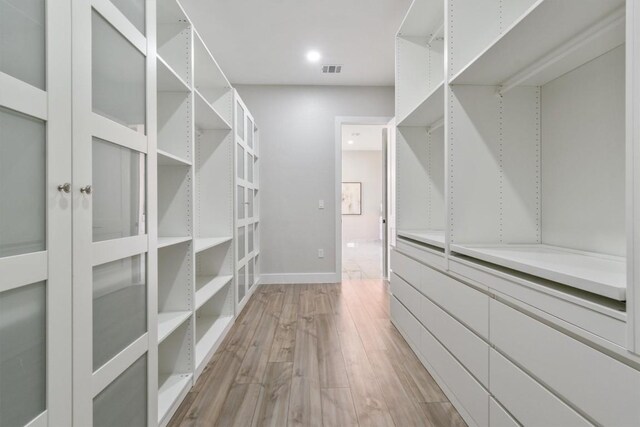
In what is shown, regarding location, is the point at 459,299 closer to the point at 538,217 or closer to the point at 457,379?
the point at 457,379

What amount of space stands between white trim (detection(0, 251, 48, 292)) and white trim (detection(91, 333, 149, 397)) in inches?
15.2

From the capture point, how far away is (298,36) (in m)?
3.07

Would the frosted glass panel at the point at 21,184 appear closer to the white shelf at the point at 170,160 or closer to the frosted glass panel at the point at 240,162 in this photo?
the white shelf at the point at 170,160

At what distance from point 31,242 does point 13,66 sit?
15.3 inches

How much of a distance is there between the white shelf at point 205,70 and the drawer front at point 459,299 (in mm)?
2008

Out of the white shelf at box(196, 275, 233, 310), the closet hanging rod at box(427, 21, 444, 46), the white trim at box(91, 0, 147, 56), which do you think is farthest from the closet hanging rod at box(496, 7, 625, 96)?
the white shelf at box(196, 275, 233, 310)

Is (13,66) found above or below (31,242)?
above

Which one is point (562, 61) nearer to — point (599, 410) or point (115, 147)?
point (599, 410)

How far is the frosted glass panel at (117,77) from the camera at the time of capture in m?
0.97

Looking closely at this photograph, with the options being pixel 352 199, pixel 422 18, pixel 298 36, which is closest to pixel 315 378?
pixel 422 18

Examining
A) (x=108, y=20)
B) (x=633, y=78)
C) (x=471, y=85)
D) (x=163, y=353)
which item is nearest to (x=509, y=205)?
(x=471, y=85)

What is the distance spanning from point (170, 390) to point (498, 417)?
149 centimetres

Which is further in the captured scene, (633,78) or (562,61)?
(562,61)

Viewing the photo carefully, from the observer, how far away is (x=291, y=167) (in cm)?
422
